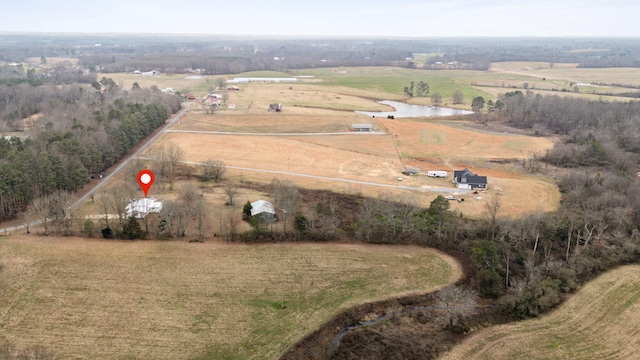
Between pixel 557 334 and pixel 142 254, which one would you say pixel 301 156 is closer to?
pixel 142 254

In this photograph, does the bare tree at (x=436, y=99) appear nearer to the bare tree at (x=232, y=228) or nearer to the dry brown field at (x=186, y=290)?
the dry brown field at (x=186, y=290)

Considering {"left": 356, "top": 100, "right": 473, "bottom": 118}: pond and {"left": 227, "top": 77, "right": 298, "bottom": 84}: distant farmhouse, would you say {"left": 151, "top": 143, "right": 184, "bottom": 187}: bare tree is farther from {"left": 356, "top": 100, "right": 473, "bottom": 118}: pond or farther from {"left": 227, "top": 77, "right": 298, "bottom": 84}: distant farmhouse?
{"left": 227, "top": 77, "right": 298, "bottom": 84}: distant farmhouse

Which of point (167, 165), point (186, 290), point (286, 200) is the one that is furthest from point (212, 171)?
point (186, 290)

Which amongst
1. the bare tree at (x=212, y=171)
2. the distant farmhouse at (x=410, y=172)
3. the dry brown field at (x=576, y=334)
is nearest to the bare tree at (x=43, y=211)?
the bare tree at (x=212, y=171)

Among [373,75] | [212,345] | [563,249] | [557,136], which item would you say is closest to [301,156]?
[563,249]

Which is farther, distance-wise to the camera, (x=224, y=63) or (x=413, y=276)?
(x=224, y=63)

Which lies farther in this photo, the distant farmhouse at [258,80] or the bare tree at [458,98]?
the distant farmhouse at [258,80]
